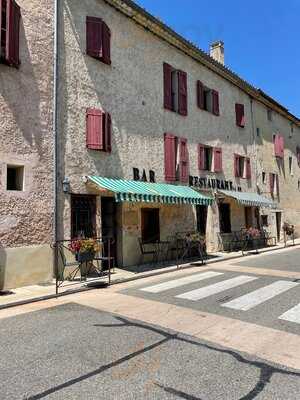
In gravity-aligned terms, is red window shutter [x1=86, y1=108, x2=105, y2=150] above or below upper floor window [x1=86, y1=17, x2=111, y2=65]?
below

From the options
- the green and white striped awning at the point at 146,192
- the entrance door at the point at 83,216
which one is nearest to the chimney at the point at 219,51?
the green and white striped awning at the point at 146,192

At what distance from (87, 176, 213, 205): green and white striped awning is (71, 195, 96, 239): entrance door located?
2.50 feet

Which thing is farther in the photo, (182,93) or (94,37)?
(182,93)

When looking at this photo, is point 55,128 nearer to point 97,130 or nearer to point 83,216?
point 97,130

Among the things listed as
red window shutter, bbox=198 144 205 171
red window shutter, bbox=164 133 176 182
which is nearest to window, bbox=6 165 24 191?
red window shutter, bbox=164 133 176 182

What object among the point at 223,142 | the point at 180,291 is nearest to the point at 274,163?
the point at 223,142

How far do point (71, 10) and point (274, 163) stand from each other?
18.8 metres

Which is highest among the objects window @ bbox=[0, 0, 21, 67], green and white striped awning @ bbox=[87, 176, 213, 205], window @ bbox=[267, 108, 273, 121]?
window @ bbox=[267, 108, 273, 121]

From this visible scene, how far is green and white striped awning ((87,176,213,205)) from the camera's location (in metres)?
12.2

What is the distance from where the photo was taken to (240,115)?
74.5 feet

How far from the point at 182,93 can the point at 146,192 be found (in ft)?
22.5

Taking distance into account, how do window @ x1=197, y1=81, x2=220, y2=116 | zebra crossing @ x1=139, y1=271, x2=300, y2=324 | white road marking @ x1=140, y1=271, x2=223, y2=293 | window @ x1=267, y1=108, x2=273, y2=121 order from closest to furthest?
zebra crossing @ x1=139, y1=271, x2=300, y2=324
white road marking @ x1=140, y1=271, x2=223, y2=293
window @ x1=197, y1=81, x2=220, y2=116
window @ x1=267, y1=108, x2=273, y2=121

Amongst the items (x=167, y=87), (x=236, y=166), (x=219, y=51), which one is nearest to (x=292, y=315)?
(x=167, y=87)

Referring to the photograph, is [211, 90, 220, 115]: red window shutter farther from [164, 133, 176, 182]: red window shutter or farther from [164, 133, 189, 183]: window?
[164, 133, 176, 182]: red window shutter
